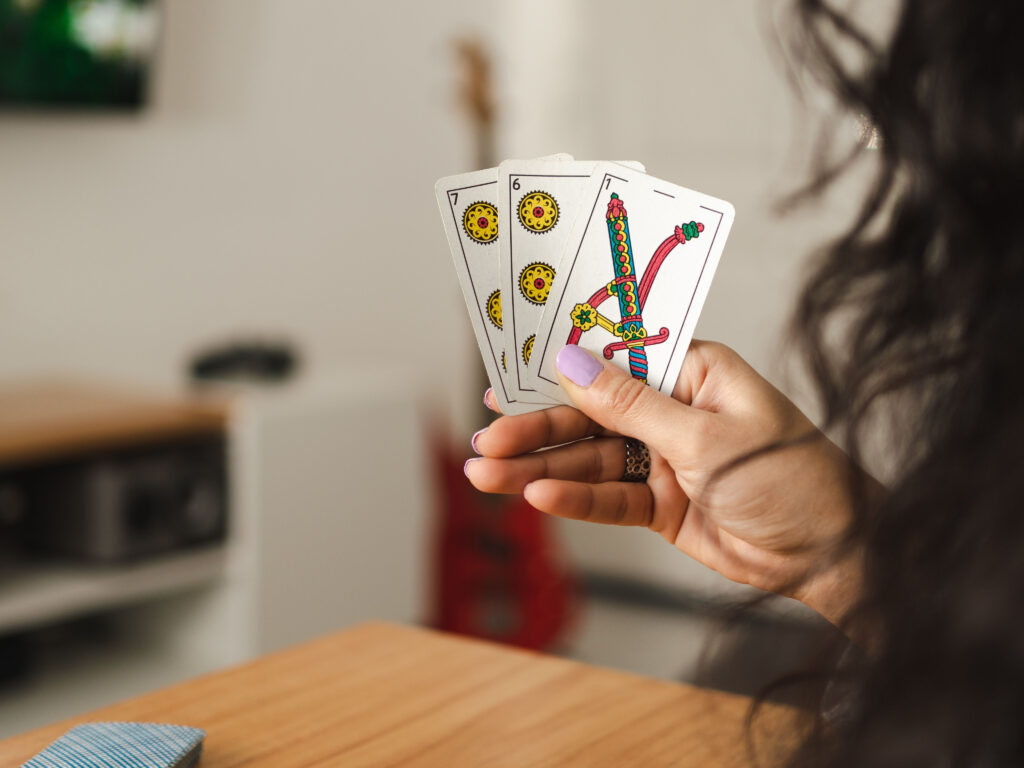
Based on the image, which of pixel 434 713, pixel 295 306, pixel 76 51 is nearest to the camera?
pixel 434 713

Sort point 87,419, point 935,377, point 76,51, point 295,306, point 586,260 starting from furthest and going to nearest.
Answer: point 295,306 < point 76,51 < point 87,419 < point 586,260 < point 935,377

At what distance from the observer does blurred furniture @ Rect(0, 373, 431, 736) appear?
2229mm

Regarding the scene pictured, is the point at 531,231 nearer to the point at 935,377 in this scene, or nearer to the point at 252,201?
the point at 935,377

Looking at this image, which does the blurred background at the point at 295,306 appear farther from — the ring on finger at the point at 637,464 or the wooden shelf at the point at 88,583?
the ring on finger at the point at 637,464

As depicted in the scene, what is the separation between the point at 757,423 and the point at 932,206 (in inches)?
13.9

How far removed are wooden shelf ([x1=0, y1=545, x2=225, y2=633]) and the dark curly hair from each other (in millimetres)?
1857

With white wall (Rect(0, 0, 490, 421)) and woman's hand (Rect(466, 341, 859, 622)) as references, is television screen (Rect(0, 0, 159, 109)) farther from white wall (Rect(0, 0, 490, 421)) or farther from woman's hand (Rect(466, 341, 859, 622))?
woman's hand (Rect(466, 341, 859, 622))

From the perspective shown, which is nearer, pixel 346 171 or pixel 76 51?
pixel 76 51

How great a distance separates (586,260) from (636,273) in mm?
48

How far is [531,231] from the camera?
3.25ft

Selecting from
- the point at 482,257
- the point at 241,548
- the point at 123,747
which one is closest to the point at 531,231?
the point at 482,257

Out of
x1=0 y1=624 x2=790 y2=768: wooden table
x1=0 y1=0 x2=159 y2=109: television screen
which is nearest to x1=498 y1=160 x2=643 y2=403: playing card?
x1=0 y1=624 x2=790 y2=768: wooden table

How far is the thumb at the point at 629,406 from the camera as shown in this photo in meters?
0.87

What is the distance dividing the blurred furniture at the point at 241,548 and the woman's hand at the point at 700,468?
1.42 meters
